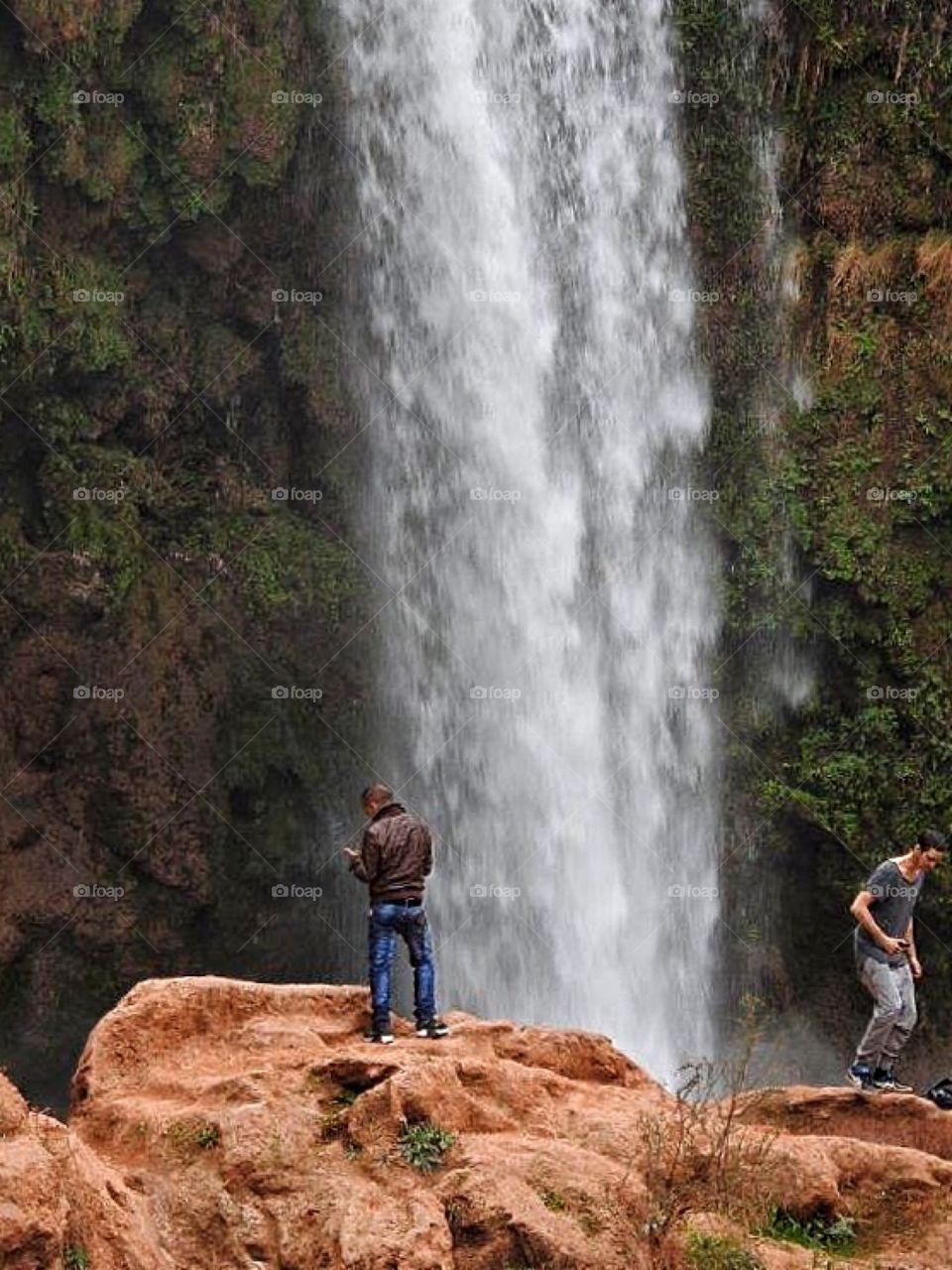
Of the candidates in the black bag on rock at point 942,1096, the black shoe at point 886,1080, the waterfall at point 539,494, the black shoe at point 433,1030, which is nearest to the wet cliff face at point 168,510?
the waterfall at point 539,494

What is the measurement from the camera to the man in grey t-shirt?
35.8 feet

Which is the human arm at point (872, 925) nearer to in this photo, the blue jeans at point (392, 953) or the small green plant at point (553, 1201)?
the blue jeans at point (392, 953)

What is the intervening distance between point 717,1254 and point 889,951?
10.6ft

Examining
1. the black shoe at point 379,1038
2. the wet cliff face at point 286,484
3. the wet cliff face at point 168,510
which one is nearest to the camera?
the black shoe at point 379,1038

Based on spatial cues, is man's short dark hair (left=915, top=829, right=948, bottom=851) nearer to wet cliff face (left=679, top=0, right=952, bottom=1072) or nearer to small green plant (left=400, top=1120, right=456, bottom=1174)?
small green plant (left=400, top=1120, right=456, bottom=1174)

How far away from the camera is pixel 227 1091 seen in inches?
356

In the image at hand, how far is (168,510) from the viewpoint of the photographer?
2181cm

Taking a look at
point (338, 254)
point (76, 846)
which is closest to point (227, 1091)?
point (76, 846)

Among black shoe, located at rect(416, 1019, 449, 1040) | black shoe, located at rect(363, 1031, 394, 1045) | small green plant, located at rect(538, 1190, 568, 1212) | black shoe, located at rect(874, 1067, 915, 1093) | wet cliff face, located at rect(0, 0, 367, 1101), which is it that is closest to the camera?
small green plant, located at rect(538, 1190, 568, 1212)

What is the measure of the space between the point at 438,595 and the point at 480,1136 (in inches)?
533

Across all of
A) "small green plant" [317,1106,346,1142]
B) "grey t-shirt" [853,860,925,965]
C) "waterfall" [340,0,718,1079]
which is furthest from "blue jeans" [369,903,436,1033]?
"waterfall" [340,0,718,1079]

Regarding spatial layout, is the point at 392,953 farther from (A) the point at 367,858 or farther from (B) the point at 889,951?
(B) the point at 889,951

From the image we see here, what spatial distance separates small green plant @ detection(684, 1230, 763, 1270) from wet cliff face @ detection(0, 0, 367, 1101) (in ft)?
43.1

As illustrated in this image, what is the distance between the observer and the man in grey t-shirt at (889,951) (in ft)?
35.8
